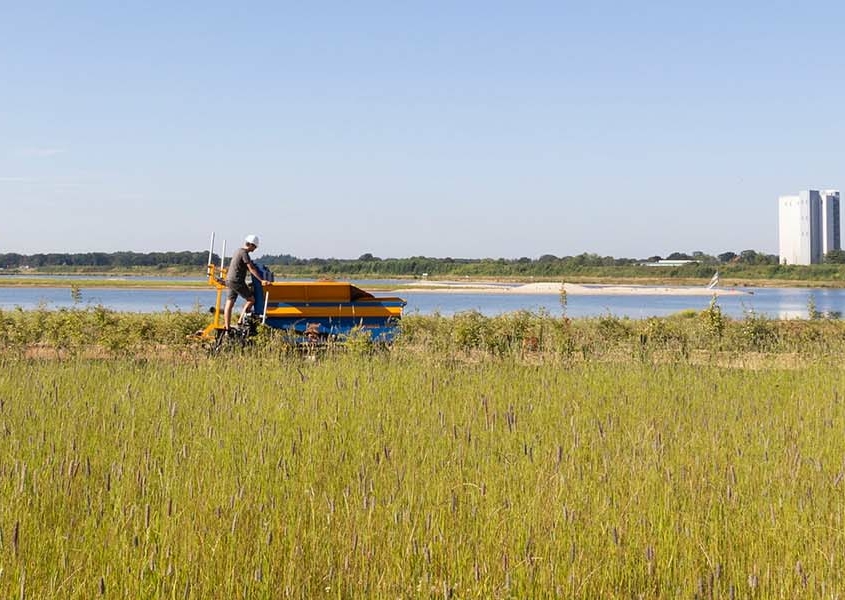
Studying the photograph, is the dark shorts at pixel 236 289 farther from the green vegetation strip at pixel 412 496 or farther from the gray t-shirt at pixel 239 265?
the green vegetation strip at pixel 412 496

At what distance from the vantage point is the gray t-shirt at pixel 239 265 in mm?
Result: 13594

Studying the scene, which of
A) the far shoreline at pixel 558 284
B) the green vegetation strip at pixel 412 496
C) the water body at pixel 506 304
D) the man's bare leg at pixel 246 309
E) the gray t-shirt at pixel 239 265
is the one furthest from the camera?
the far shoreline at pixel 558 284

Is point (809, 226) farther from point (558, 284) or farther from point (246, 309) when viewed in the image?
point (246, 309)

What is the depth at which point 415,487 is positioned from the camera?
15.2ft

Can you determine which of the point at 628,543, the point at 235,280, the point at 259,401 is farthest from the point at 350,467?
the point at 235,280

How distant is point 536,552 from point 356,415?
330 centimetres

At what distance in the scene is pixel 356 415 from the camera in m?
6.86

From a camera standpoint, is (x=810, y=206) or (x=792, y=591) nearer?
(x=792, y=591)

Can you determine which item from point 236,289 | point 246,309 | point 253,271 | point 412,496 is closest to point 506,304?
point 246,309

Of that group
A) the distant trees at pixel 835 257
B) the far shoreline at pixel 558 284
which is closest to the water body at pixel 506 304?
the far shoreline at pixel 558 284

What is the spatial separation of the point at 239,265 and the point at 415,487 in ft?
31.6

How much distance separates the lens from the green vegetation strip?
3.51 m

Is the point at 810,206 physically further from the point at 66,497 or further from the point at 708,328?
the point at 66,497

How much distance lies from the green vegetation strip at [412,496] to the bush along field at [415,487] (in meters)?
0.02
